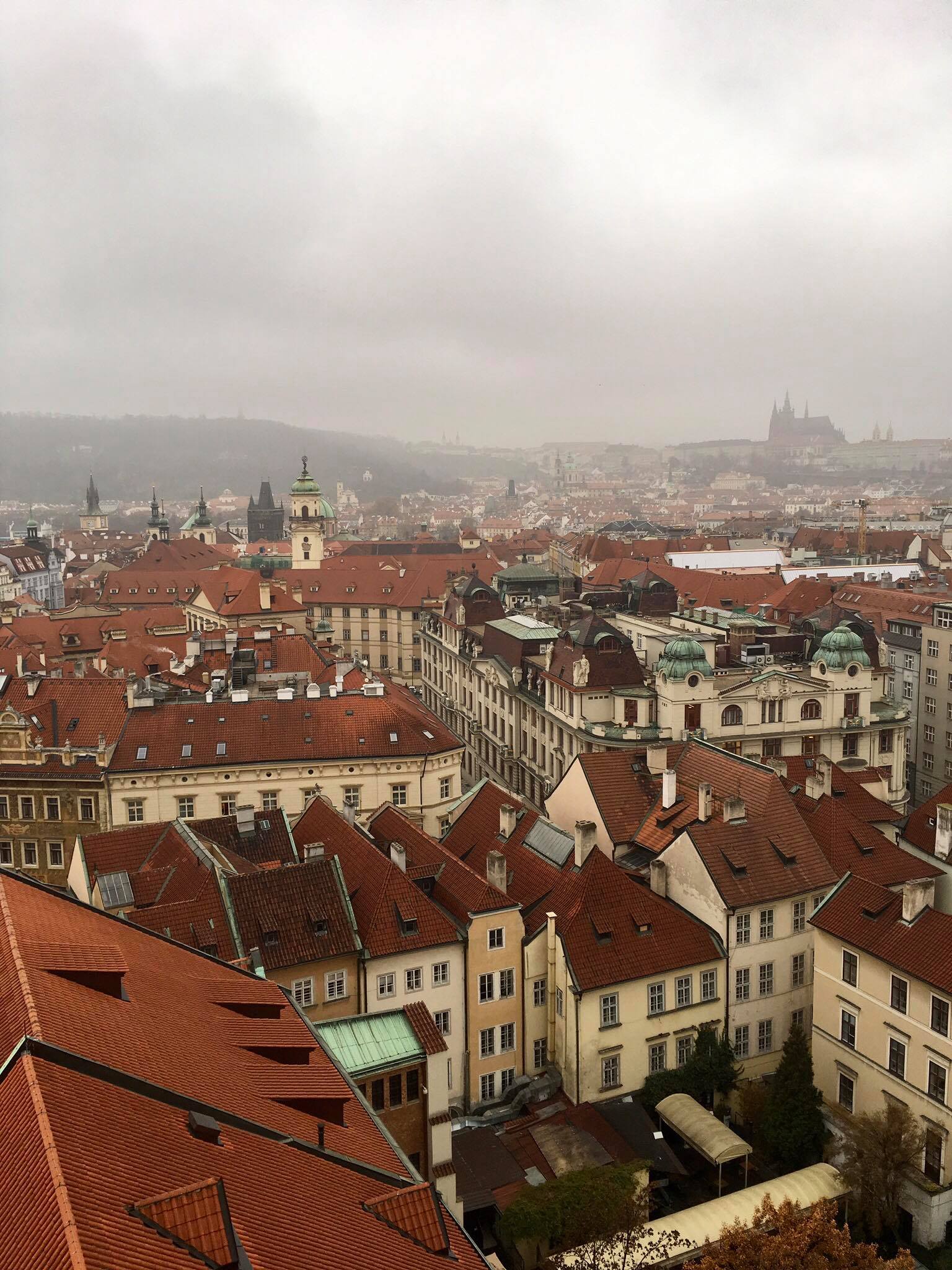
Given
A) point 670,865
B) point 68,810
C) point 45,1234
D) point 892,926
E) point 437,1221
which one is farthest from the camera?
point 68,810

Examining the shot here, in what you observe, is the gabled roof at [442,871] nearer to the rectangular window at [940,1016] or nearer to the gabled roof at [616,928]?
the gabled roof at [616,928]

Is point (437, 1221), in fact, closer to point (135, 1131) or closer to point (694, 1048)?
point (135, 1131)

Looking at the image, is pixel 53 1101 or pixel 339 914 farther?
pixel 339 914

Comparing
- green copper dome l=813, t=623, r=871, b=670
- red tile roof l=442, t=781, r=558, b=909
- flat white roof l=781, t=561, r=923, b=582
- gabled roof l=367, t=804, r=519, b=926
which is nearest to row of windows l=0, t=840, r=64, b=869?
gabled roof l=367, t=804, r=519, b=926

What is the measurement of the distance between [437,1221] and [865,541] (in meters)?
175

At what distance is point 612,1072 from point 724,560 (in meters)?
129

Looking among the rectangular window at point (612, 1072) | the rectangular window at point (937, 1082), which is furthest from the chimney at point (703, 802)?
the rectangular window at point (937, 1082)

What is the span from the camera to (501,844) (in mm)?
49594

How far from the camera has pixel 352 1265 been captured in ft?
53.1

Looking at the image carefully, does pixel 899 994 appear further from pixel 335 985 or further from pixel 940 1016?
pixel 335 985

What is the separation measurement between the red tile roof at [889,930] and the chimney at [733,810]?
5970 millimetres

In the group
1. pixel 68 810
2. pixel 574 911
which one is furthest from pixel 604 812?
pixel 68 810

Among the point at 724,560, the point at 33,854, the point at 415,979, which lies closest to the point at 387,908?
the point at 415,979

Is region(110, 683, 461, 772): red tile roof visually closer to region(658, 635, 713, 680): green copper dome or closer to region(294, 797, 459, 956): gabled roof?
region(658, 635, 713, 680): green copper dome
